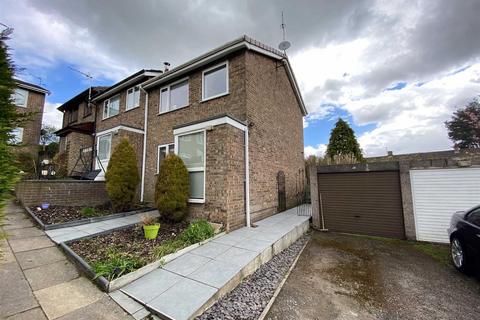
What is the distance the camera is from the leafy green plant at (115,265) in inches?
128

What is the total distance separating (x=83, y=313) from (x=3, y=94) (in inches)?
117

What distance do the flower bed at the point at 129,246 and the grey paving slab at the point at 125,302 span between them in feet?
0.97

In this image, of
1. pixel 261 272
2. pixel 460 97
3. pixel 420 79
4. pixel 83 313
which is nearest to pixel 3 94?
pixel 83 313

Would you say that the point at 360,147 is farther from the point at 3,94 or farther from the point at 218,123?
the point at 3,94

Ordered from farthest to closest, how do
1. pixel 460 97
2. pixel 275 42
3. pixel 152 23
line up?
pixel 460 97 → pixel 275 42 → pixel 152 23

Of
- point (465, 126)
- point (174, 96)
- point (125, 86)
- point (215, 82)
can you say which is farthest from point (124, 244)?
point (465, 126)

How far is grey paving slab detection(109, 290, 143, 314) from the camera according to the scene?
2.67 m

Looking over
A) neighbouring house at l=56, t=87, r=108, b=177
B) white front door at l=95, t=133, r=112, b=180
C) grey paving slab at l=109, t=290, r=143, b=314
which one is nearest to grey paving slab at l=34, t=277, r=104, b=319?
grey paving slab at l=109, t=290, r=143, b=314

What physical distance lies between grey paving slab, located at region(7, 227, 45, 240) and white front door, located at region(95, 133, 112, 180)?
4551 millimetres

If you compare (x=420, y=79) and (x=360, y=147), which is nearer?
(x=420, y=79)

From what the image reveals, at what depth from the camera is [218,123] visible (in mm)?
6113

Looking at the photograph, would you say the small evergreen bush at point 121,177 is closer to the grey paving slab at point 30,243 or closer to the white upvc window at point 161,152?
the white upvc window at point 161,152

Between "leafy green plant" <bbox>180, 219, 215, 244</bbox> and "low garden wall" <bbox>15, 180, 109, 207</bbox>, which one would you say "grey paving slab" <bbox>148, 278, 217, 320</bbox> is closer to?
Result: "leafy green plant" <bbox>180, 219, 215, 244</bbox>

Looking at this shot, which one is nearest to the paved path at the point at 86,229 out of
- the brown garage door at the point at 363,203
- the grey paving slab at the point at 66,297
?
the grey paving slab at the point at 66,297
